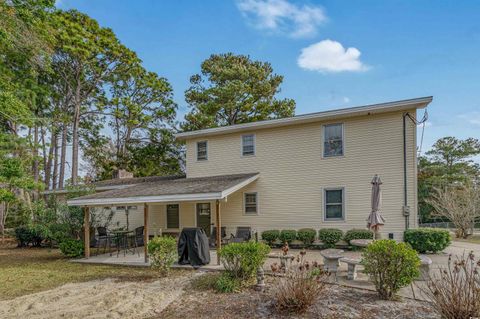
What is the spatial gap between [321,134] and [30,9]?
15.5 meters

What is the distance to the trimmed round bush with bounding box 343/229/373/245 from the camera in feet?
39.2

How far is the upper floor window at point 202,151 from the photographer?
16172 mm

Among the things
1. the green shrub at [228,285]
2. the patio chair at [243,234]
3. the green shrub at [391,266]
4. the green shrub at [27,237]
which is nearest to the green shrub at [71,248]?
the green shrub at [27,237]

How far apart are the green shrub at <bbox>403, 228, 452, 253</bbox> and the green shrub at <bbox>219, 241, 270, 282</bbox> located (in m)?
6.54

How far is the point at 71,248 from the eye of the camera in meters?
12.2

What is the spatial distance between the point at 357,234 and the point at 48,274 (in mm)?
10406

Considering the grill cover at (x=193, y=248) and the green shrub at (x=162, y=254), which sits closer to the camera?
the green shrub at (x=162, y=254)

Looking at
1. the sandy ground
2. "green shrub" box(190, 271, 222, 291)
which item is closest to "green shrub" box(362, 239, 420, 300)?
"green shrub" box(190, 271, 222, 291)

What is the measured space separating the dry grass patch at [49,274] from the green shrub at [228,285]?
2.21 meters

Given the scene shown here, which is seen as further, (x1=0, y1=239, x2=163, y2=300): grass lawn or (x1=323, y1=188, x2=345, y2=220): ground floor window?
(x1=323, y1=188, x2=345, y2=220): ground floor window

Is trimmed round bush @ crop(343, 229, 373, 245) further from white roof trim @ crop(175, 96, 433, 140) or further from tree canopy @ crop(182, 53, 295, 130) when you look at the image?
tree canopy @ crop(182, 53, 295, 130)

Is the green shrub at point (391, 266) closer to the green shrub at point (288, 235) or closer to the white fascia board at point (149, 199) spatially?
the white fascia board at point (149, 199)

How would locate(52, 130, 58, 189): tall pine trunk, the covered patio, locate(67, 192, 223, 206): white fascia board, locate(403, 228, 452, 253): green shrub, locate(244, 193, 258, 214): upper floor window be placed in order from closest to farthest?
locate(67, 192, 223, 206): white fascia board → the covered patio → locate(403, 228, 452, 253): green shrub → locate(244, 193, 258, 214): upper floor window → locate(52, 130, 58, 189): tall pine trunk

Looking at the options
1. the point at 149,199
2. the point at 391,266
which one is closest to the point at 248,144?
the point at 149,199
